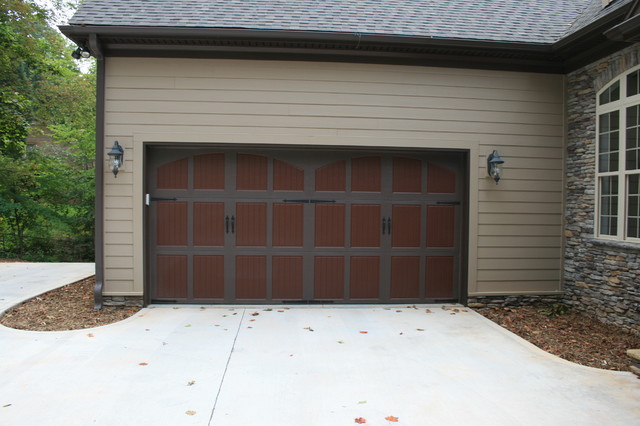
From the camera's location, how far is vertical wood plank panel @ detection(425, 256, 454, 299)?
6.40 m

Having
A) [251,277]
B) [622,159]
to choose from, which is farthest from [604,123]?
[251,277]

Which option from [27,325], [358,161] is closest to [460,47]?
[358,161]

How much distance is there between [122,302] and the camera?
19.5 feet

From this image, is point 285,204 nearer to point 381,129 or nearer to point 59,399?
point 381,129

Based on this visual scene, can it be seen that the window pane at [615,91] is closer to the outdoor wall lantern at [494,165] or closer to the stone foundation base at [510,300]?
the outdoor wall lantern at [494,165]

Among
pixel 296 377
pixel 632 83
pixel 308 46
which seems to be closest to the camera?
pixel 296 377

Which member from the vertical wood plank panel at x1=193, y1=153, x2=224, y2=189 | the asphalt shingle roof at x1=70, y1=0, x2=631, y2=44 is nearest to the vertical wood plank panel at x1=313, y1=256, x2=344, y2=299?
the vertical wood plank panel at x1=193, y1=153, x2=224, y2=189

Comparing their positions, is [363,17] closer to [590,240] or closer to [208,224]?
[208,224]

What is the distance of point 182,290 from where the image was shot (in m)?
6.18

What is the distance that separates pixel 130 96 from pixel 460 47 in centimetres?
443

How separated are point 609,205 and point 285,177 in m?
4.19

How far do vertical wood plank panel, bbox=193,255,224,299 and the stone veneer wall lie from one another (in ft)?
16.2

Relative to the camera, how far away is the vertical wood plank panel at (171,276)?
616 cm

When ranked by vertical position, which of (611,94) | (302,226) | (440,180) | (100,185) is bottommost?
(302,226)
